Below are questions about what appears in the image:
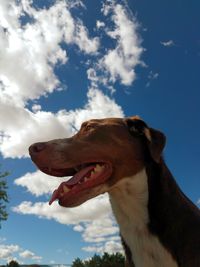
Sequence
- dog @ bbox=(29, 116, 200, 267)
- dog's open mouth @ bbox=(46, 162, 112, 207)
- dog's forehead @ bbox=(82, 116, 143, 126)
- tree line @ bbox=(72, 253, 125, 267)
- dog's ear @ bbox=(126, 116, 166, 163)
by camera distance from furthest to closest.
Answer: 1. tree line @ bbox=(72, 253, 125, 267)
2. dog's forehead @ bbox=(82, 116, 143, 126)
3. dog's ear @ bbox=(126, 116, 166, 163)
4. dog's open mouth @ bbox=(46, 162, 112, 207)
5. dog @ bbox=(29, 116, 200, 267)

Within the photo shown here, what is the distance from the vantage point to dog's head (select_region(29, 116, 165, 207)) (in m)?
4.68

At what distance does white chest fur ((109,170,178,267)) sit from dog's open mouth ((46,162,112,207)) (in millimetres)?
226

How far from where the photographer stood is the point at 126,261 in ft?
16.1

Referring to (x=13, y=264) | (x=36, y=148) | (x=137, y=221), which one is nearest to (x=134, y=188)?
(x=137, y=221)

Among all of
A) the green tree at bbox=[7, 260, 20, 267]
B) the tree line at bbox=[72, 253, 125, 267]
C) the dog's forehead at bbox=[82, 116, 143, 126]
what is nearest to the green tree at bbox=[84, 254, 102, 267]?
the tree line at bbox=[72, 253, 125, 267]

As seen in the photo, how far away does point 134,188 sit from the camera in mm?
4766

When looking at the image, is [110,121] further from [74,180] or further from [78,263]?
[78,263]

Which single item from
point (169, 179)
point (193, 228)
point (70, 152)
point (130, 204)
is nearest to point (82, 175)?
point (70, 152)

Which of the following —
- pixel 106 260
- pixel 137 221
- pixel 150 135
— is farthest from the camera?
pixel 106 260

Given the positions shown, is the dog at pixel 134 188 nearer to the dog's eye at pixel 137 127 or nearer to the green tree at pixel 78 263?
the dog's eye at pixel 137 127

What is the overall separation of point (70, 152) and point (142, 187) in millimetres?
897

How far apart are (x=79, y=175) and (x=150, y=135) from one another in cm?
96

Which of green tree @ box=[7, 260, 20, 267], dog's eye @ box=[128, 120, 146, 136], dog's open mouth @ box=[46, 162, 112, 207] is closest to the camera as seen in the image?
dog's open mouth @ box=[46, 162, 112, 207]

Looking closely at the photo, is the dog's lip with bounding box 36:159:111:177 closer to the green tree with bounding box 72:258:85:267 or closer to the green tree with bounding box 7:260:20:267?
the green tree with bounding box 72:258:85:267
